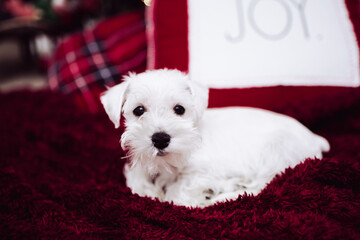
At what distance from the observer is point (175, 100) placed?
42.5 inches

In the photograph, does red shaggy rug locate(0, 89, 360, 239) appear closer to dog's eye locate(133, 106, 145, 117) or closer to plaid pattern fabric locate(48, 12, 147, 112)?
dog's eye locate(133, 106, 145, 117)

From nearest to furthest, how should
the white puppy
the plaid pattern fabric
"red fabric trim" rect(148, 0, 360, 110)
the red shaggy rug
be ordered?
the red shaggy rug → the white puppy → "red fabric trim" rect(148, 0, 360, 110) → the plaid pattern fabric

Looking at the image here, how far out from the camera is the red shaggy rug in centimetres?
88

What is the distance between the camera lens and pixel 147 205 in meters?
0.97

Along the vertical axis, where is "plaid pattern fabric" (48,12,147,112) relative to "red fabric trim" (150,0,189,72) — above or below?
below

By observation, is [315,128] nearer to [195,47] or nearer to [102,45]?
[195,47]

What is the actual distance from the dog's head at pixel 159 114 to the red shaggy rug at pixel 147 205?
15 centimetres

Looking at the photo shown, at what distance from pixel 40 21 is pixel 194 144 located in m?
2.34

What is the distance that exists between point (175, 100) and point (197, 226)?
15.7 inches

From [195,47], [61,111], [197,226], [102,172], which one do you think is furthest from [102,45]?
[197,226]

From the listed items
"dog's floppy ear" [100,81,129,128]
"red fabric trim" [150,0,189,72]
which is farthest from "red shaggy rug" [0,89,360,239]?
"red fabric trim" [150,0,189,72]

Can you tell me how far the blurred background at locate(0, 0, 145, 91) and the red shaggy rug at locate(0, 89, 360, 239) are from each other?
1552 mm

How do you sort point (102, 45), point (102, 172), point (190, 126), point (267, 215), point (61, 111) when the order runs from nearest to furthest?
point (267, 215) < point (190, 126) < point (102, 172) < point (61, 111) < point (102, 45)

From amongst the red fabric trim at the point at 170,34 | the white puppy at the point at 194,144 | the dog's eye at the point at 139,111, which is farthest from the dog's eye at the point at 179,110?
the red fabric trim at the point at 170,34
